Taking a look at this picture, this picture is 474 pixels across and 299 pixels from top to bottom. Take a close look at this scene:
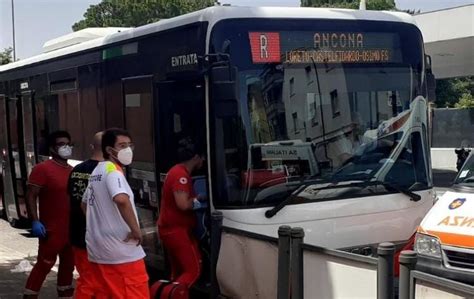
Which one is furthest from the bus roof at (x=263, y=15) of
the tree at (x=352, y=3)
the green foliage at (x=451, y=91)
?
the tree at (x=352, y=3)

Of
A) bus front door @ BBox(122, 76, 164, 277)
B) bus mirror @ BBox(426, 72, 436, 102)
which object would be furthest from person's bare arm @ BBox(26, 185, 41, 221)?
bus mirror @ BBox(426, 72, 436, 102)

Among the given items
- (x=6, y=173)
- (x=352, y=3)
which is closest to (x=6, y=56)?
(x=6, y=173)

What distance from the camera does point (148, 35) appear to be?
756 centimetres

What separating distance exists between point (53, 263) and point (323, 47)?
3443mm

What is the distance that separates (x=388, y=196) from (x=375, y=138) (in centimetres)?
57

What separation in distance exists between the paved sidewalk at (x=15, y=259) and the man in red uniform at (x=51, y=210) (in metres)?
0.81

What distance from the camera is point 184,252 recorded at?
6.52 m

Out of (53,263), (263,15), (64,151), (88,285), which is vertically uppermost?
(263,15)

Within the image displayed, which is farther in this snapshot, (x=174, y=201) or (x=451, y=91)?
(x=451, y=91)

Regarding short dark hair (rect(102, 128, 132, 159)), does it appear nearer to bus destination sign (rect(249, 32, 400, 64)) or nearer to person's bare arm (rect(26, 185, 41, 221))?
bus destination sign (rect(249, 32, 400, 64))

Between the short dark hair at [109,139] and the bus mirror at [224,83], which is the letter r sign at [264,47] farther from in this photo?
the short dark hair at [109,139]

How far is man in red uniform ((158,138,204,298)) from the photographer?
6.37 m

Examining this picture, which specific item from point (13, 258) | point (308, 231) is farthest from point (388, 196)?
point (13, 258)

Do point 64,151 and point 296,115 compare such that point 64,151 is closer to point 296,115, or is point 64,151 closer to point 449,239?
point 296,115
